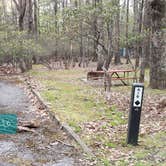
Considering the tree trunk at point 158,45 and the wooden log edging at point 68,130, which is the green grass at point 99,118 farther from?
the tree trunk at point 158,45

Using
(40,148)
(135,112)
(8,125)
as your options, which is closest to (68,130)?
(40,148)

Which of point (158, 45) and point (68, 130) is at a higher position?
point (158, 45)

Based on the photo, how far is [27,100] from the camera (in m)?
12.7

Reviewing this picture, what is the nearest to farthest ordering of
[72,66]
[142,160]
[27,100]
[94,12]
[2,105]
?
1. [142,160]
2. [2,105]
3. [27,100]
4. [94,12]
5. [72,66]

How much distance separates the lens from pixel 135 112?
6.88 meters

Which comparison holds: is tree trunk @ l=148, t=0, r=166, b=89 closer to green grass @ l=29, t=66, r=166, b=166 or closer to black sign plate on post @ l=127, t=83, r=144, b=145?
green grass @ l=29, t=66, r=166, b=166

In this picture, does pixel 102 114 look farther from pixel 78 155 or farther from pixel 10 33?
pixel 10 33

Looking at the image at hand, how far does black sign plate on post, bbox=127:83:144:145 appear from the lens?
22.3 feet

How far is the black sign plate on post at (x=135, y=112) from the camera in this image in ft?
22.3

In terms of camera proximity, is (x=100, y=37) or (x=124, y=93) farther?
(x=100, y=37)

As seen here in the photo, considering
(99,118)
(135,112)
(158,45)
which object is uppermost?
(158,45)

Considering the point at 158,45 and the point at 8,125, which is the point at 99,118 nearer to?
the point at 8,125

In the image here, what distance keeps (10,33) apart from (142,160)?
17.7 meters

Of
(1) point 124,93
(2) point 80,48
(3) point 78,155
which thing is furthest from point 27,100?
(2) point 80,48
